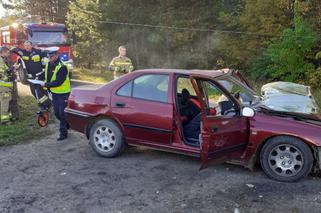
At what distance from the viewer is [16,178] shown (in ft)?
18.0

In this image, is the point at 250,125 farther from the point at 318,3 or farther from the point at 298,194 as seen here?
the point at 318,3

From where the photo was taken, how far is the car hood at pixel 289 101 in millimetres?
5180

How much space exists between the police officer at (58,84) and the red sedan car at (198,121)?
2.74 feet

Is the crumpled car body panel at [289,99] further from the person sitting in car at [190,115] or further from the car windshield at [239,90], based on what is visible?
the person sitting in car at [190,115]

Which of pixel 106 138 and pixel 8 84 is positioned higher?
pixel 8 84

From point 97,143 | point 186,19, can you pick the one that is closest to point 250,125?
point 97,143

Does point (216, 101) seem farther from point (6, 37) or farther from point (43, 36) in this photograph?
point (6, 37)

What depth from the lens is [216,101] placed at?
5.94m

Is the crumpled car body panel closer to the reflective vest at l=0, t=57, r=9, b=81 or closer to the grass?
the grass

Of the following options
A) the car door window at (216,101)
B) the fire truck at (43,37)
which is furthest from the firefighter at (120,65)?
the fire truck at (43,37)

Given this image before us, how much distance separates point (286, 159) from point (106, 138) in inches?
108

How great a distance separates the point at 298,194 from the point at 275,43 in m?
9.55

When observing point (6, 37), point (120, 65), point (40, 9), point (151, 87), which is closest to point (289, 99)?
point (151, 87)

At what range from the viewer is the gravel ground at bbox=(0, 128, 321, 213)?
452 centimetres
